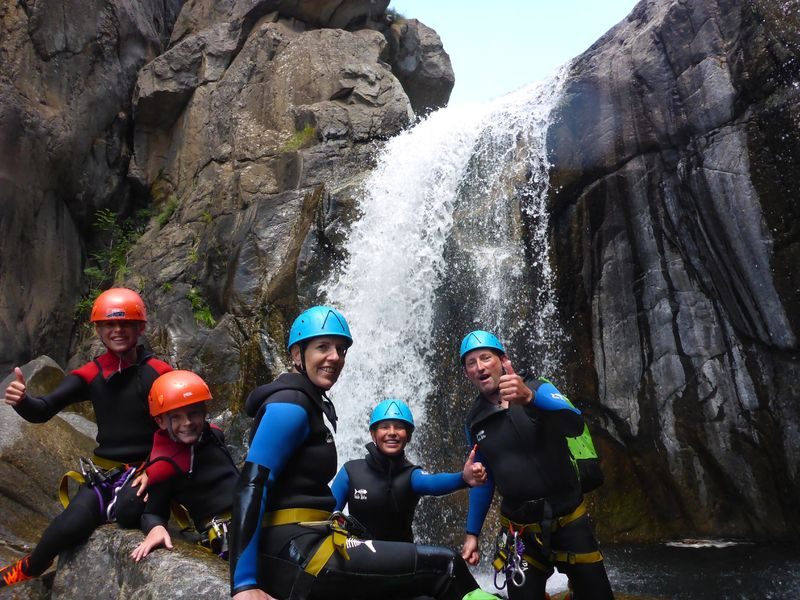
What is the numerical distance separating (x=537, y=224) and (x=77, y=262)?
1336 centimetres

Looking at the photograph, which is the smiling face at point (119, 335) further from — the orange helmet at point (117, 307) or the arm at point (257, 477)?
the arm at point (257, 477)

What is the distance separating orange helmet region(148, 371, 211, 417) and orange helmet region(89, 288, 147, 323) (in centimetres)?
79

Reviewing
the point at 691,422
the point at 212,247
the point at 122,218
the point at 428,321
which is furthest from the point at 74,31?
the point at 691,422

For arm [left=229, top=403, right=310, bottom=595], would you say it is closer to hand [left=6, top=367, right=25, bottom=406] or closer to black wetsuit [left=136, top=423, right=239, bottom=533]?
black wetsuit [left=136, top=423, right=239, bottom=533]

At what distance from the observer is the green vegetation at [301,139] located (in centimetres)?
1492

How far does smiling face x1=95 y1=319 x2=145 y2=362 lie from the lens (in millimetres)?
4465

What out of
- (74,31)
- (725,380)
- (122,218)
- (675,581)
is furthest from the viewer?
(122,218)

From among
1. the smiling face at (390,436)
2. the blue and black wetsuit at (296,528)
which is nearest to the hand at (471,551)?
the smiling face at (390,436)

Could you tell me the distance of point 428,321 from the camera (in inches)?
412

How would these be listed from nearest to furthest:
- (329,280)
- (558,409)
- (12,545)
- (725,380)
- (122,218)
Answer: (558,409) → (12,545) → (725,380) → (329,280) → (122,218)

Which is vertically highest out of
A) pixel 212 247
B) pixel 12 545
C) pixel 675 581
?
pixel 212 247

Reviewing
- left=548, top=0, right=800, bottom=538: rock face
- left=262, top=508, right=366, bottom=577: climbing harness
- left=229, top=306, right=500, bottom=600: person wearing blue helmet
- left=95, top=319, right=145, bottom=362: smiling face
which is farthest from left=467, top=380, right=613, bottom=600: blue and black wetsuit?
left=548, top=0, right=800, bottom=538: rock face

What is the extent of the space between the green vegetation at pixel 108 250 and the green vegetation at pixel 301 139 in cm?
568

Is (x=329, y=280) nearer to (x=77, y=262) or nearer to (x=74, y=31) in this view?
(x=77, y=262)
